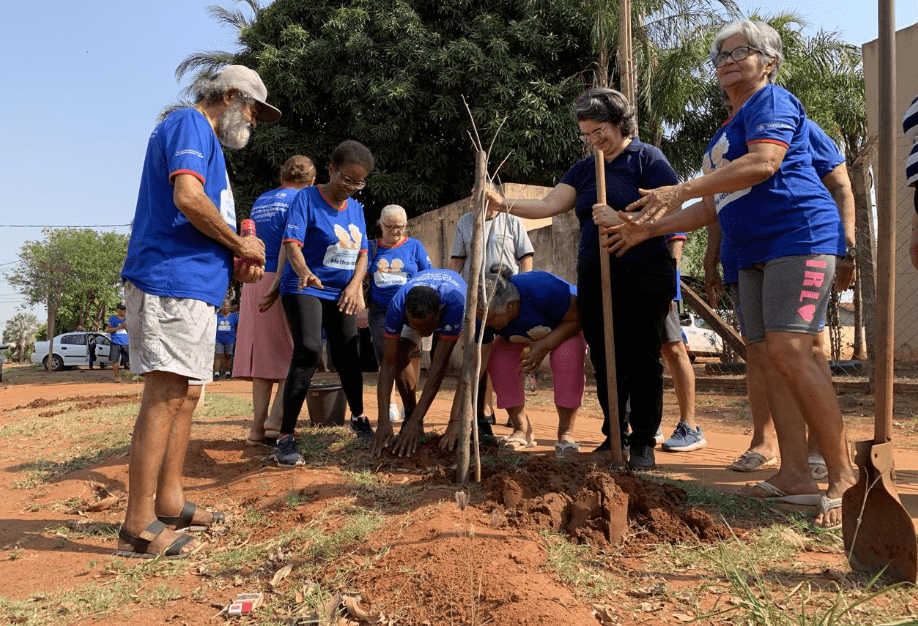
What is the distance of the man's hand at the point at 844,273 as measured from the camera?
3.39 meters

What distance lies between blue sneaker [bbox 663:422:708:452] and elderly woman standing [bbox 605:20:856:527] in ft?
4.41

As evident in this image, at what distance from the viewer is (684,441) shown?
4.80 metres

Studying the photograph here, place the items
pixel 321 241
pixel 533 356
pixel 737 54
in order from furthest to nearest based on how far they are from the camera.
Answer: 1. pixel 321 241
2. pixel 533 356
3. pixel 737 54

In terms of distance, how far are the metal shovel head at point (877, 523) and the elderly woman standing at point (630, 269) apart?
1578 mm

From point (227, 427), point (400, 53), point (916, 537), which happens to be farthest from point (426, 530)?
point (400, 53)

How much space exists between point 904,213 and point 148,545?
911 centimetres

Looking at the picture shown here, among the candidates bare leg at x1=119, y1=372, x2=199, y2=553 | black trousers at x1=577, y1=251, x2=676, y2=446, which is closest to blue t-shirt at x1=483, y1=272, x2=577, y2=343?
black trousers at x1=577, y1=251, x2=676, y2=446

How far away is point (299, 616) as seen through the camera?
2.28 meters

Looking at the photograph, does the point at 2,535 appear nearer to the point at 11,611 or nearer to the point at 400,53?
the point at 11,611

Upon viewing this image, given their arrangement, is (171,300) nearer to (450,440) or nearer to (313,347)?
(313,347)


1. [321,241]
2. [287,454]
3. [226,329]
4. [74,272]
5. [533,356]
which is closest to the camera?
[287,454]

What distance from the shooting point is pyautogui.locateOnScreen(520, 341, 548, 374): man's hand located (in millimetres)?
4297

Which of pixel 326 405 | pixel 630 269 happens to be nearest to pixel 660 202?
pixel 630 269

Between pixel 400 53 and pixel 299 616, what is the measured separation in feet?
44.5
